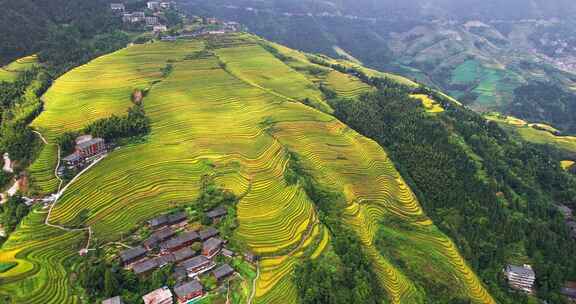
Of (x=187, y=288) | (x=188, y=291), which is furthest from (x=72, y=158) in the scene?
(x=188, y=291)

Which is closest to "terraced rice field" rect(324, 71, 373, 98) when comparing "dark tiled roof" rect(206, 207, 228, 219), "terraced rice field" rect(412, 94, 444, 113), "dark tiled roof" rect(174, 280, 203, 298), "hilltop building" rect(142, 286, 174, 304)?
"terraced rice field" rect(412, 94, 444, 113)

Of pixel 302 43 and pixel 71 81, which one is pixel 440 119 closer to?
pixel 71 81

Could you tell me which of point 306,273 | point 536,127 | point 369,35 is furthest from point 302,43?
point 306,273

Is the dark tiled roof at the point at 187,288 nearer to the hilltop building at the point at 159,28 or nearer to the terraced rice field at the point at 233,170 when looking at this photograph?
the terraced rice field at the point at 233,170

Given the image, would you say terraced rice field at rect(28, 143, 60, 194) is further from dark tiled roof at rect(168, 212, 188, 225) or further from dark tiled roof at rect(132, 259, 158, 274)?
dark tiled roof at rect(132, 259, 158, 274)

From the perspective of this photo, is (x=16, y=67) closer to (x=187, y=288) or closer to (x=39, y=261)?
(x=39, y=261)

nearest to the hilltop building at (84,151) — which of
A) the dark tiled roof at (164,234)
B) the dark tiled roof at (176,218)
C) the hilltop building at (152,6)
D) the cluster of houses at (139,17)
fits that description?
the dark tiled roof at (176,218)
